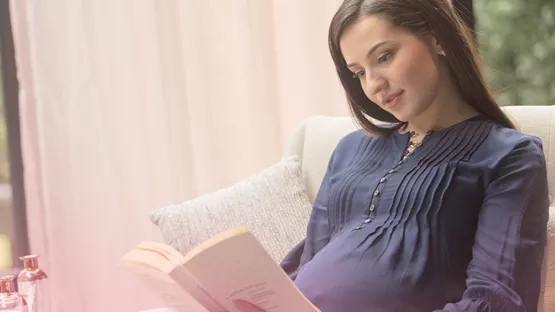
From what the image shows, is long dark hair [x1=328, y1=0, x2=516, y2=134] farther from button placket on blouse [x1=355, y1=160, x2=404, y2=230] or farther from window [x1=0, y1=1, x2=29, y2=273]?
window [x1=0, y1=1, x2=29, y2=273]

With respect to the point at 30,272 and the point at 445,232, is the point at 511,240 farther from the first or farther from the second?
the point at 30,272

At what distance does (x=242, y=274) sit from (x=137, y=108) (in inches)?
54.2

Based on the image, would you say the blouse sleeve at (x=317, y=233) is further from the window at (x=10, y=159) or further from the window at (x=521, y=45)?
the window at (x=521, y=45)

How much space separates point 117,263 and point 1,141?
58cm

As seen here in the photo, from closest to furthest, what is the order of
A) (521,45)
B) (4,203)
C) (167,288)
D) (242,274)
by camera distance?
(242,274), (167,288), (4,203), (521,45)

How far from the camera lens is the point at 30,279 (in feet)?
4.35

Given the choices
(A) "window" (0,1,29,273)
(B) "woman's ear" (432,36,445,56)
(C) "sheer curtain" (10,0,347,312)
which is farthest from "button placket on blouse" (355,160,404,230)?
(A) "window" (0,1,29,273)

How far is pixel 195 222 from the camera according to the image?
1553mm

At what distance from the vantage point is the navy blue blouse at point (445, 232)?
3.22ft

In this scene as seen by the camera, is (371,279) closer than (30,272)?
Yes

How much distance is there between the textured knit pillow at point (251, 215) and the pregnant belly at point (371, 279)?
1.26 ft

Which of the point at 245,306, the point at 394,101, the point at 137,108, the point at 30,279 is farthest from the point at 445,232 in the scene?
the point at 137,108

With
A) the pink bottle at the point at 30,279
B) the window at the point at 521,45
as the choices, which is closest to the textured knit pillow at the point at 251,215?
the pink bottle at the point at 30,279

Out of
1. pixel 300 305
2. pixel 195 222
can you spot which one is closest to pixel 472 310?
pixel 300 305
